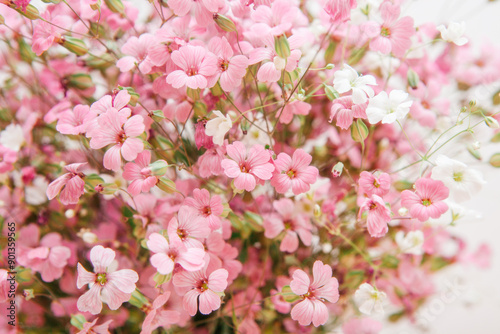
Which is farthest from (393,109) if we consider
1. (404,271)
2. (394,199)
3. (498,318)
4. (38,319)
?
(498,318)

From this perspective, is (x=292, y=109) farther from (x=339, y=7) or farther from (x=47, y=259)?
(x=47, y=259)

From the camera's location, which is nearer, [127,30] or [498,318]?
[127,30]

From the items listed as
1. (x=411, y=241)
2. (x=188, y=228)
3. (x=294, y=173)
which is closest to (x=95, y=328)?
(x=188, y=228)

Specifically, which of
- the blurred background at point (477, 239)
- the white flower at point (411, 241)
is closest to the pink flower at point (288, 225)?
the white flower at point (411, 241)

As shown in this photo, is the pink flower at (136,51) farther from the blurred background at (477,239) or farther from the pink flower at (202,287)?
the blurred background at (477,239)

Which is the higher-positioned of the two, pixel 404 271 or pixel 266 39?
pixel 266 39

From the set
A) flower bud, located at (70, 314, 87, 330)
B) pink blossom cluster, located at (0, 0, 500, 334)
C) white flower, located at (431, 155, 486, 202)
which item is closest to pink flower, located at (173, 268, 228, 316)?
pink blossom cluster, located at (0, 0, 500, 334)

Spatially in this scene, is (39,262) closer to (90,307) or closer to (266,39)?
(90,307)
